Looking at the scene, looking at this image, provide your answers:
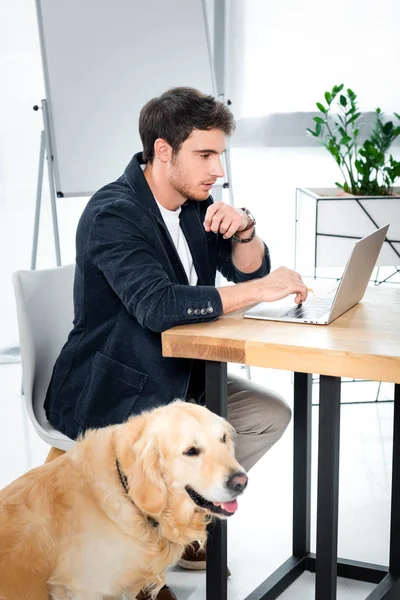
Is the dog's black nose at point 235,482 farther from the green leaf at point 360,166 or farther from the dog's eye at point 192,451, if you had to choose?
the green leaf at point 360,166

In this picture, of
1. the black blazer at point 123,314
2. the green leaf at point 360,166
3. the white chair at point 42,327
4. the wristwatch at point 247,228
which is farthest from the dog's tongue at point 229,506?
the green leaf at point 360,166

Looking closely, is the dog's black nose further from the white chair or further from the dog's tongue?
the white chair

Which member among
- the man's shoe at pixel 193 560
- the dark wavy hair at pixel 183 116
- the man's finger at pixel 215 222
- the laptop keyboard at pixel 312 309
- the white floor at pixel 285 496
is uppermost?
the dark wavy hair at pixel 183 116

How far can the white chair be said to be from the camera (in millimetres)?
2074

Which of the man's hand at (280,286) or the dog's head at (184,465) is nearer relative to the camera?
the dog's head at (184,465)

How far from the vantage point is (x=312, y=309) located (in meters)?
1.96

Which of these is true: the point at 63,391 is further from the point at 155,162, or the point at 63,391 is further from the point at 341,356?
the point at 341,356

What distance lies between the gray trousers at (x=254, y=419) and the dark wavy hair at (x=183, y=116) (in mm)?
664

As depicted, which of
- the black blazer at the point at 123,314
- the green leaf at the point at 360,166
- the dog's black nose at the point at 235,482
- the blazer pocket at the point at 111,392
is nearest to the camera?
the dog's black nose at the point at 235,482

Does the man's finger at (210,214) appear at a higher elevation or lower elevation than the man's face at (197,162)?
lower

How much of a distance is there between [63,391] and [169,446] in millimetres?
555

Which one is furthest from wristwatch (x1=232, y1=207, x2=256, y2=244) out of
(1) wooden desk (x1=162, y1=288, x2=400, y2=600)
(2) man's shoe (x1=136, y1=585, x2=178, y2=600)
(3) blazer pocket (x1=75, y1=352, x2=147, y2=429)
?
(2) man's shoe (x1=136, y1=585, x2=178, y2=600)

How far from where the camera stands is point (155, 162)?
2.16 meters

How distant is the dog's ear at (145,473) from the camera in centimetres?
160
